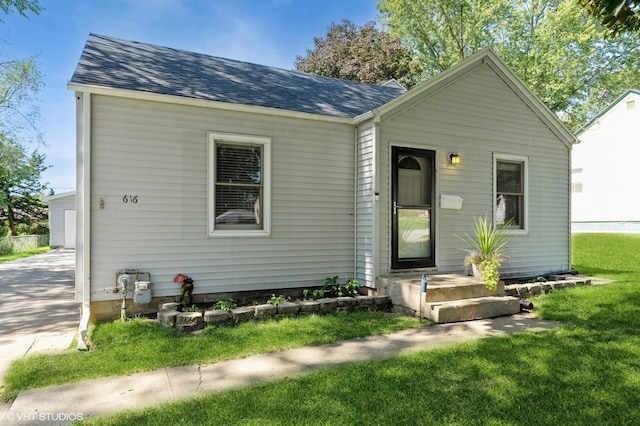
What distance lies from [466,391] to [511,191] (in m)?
5.71

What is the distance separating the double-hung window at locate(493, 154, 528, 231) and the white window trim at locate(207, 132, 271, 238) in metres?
4.54

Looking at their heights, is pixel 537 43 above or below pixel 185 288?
above

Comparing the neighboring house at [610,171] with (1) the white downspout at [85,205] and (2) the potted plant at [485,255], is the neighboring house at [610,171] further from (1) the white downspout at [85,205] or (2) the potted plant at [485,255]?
(1) the white downspout at [85,205]

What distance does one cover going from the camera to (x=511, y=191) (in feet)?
25.2

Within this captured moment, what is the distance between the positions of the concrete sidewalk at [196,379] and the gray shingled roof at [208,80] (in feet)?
12.1

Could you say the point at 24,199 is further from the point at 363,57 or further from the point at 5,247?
the point at 363,57

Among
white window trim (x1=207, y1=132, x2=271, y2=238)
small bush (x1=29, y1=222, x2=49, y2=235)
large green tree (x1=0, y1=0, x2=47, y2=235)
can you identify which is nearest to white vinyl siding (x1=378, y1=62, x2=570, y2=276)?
white window trim (x1=207, y1=132, x2=271, y2=238)

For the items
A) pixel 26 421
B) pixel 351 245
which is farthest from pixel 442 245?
pixel 26 421

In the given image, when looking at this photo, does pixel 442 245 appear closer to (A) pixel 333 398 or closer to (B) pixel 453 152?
(B) pixel 453 152

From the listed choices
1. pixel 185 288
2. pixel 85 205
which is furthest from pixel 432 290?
pixel 85 205

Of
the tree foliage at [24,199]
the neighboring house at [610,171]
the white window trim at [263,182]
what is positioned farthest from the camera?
the tree foliage at [24,199]

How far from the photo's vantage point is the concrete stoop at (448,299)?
17.0 feet

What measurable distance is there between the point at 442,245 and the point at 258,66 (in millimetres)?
5458

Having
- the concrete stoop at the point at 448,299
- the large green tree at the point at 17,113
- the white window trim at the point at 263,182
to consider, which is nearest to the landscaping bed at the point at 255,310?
the concrete stoop at the point at 448,299
